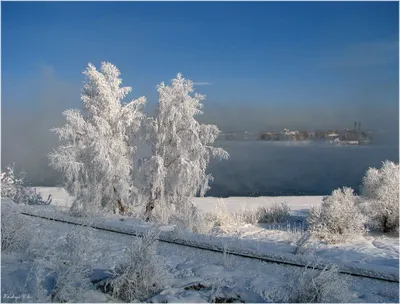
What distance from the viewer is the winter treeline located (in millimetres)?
18000

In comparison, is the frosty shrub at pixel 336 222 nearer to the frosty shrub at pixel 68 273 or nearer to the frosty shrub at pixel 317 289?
the frosty shrub at pixel 317 289

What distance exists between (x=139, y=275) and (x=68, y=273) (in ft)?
2.96

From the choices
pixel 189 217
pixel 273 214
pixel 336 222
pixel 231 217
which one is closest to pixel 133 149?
pixel 189 217

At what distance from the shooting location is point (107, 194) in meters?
18.7

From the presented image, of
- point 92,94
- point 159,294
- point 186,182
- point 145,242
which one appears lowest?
point 159,294

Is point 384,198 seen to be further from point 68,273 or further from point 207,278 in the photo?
→ point 68,273

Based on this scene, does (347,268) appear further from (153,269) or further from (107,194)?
(107,194)

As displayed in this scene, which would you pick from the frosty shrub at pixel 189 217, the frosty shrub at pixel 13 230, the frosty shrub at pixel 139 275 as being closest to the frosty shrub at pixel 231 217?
the frosty shrub at pixel 189 217

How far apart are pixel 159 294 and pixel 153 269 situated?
1.12 feet

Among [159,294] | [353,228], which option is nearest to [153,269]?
[159,294]

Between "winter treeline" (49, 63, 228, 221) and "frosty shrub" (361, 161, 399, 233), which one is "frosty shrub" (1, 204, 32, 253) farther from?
"frosty shrub" (361, 161, 399, 233)

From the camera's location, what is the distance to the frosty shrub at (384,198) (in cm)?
1842

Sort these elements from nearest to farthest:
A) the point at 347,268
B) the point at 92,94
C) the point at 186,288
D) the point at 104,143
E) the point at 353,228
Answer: the point at 186,288 → the point at 347,268 → the point at 353,228 → the point at 104,143 → the point at 92,94

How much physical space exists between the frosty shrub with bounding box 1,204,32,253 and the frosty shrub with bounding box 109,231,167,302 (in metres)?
2.97
